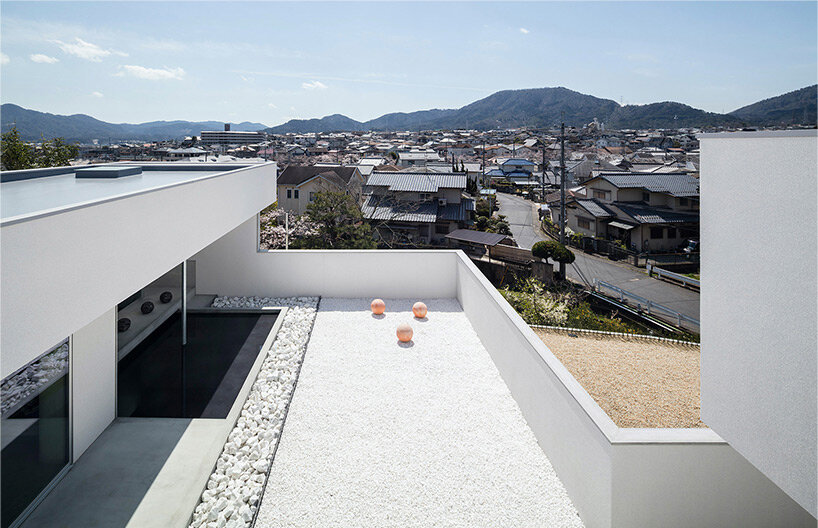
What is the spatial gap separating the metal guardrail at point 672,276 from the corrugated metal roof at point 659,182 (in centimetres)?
620

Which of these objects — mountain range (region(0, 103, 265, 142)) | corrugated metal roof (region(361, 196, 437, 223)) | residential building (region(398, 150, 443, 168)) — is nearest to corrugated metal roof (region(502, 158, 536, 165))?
residential building (region(398, 150, 443, 168))

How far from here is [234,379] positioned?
5715mm

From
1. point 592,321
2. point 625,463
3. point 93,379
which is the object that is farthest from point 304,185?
point 625,463

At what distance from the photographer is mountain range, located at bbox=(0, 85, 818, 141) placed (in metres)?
56.1

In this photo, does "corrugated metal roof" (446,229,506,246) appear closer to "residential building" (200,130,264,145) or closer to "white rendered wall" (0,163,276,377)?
"white rendered wall" (0,163,276,377)

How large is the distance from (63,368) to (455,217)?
60.9 feet

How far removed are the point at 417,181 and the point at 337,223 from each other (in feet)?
24.4

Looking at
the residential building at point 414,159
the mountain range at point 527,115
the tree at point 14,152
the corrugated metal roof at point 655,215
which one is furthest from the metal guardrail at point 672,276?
the mountain range at point 527,115

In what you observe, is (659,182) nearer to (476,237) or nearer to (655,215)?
(655,215)

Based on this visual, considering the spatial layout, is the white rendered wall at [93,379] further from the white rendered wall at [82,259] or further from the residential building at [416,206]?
the residential building at [416,206]

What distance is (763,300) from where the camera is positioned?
6.11ft

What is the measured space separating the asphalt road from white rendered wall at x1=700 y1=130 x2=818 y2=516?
14.7 m

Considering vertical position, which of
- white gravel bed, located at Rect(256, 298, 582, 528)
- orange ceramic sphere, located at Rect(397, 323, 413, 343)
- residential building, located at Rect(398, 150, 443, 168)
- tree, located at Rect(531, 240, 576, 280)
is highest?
residential building, located at Rect(398, 150, 443, 168)

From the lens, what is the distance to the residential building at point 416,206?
2091 centimetres
